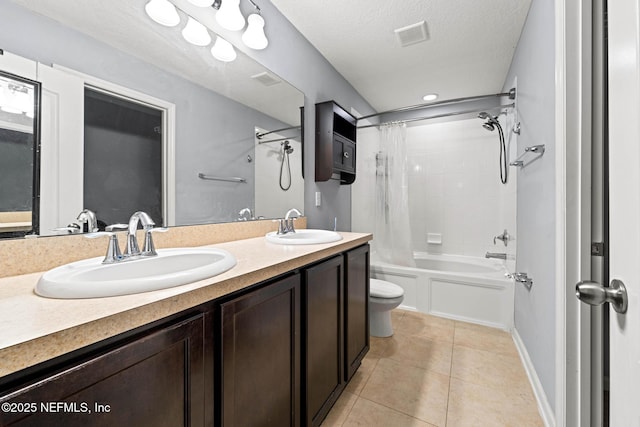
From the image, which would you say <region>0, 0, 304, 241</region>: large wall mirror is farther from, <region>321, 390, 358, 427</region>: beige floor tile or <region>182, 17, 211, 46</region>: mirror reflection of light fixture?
<region>321, 390, 358, 427</region>: beige floor tile

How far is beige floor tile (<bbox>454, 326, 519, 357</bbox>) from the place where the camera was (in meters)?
2.04

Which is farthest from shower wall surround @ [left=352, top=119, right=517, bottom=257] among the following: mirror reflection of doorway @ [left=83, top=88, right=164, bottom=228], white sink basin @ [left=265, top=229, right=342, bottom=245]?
mirror reflection of doorway @ [left=83, top=88, right=164, bottom=228]

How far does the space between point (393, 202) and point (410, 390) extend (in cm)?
191

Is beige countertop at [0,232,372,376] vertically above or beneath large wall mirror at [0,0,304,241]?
beneath

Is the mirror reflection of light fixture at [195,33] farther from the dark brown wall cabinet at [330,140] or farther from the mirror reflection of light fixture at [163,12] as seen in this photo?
the dark brown wall cabinet at [330,140]

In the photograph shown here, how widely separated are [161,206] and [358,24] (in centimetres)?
181

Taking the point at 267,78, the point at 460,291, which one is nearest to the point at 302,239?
the point at 267,78

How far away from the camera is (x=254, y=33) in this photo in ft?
5.25

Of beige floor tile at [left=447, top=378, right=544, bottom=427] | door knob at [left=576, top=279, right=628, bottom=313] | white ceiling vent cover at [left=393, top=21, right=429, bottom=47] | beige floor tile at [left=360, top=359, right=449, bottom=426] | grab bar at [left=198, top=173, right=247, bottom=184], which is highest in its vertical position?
white ceiling vent cover at [left=393, top=21, right=429, bottom=47]

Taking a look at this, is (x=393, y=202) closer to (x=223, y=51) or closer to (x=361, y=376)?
(x=361, y=376)

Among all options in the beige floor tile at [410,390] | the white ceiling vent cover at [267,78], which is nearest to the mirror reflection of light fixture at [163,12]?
the white ceiling vent cover at [267,78]

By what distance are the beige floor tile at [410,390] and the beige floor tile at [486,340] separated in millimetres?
558

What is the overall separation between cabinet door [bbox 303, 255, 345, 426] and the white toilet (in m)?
0.73

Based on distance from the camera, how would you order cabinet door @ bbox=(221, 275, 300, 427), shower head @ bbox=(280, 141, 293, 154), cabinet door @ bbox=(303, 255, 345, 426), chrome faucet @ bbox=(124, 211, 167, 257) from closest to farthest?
cabinet door @ bbox=(221, 275, 300, 427) < chrome faucet @ bbox=(124, 211, 167, 257) < cabinet door @ bbox=(303, 255, 345, 426) < shower head @ bbox=(280, 141, 293, 154)
